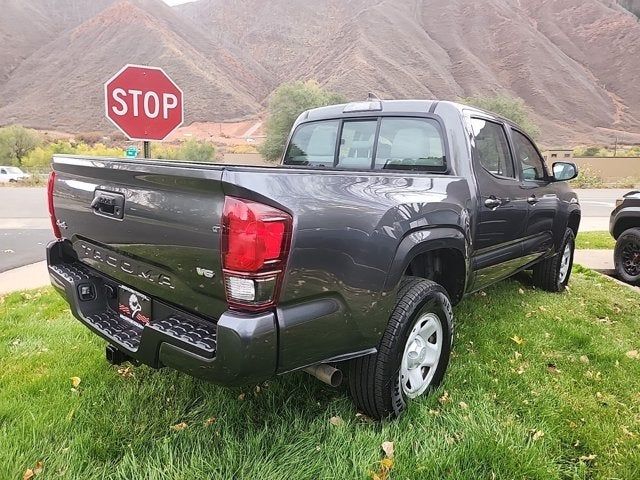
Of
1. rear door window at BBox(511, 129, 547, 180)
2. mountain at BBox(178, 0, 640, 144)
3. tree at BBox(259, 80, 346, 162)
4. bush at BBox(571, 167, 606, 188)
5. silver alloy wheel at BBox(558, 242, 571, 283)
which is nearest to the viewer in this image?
rear door window at BBox(511, 129, 547, 180)

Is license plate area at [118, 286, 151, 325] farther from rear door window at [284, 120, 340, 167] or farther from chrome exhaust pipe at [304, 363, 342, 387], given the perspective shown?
rear door window at [284, 120, 340, 167]

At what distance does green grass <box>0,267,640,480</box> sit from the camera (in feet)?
7.84

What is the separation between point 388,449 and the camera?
2488 mm

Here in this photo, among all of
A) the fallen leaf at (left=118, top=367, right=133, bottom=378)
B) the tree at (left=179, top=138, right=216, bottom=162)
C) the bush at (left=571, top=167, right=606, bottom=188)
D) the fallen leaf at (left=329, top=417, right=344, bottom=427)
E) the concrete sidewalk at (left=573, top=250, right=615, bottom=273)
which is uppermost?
the fallen leaf at (left=329, top=417, right=344, bottom=427)

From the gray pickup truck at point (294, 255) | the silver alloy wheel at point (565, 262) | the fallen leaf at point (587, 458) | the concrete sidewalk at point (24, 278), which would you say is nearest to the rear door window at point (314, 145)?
the gray pickup truck at point (294, 255)

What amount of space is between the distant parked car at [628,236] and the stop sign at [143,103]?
5.55 m

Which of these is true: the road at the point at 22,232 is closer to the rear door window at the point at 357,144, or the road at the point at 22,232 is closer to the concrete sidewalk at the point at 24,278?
the concrete sidewalk at the point at 24,278

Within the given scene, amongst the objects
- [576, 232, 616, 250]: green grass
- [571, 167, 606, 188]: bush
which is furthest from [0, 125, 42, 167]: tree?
[576, 232, 616, 250]: green grass

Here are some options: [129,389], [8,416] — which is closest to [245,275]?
[129,389]

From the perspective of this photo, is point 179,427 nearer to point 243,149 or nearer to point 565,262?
point 565,262

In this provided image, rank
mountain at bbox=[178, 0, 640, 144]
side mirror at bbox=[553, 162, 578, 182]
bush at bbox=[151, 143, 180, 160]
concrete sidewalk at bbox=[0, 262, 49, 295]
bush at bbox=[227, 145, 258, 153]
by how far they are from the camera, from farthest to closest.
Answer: mountain at bbox=[178, 0, 640, 144]
bush at bbox=[227, 145, 258, 153]
bush at bbox=[151, 143, 180, 160]
concrete sidewalk at bbox=[0, 262, 49, 295]
side mirror at bbox=[553, 162, 578, 182]

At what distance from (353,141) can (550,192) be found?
2.19 metres

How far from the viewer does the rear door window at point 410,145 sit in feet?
11.4

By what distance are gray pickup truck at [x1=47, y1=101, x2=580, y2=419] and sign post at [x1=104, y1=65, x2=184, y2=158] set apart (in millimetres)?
2346
